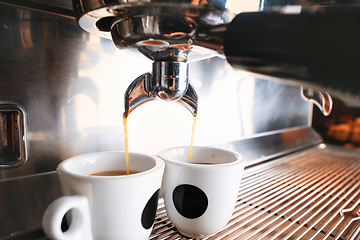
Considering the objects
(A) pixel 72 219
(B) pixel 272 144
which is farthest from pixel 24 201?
(B) pixel 272 144

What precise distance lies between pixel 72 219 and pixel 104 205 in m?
0.03

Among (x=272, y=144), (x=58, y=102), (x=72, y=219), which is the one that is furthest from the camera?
(x=272, y=144)

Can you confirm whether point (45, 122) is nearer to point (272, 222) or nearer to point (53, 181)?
point (53, 181)

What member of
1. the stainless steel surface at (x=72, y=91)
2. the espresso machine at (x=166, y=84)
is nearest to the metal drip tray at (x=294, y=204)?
the espresso machine at (x=166, y=84)

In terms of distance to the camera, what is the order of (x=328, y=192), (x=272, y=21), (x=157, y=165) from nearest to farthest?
(x=272, y=21) → (x=157, y=165) → (x=328, y=192)

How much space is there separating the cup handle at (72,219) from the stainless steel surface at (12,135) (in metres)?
0.12

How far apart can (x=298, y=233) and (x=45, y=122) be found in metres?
0.34

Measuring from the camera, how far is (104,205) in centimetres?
24

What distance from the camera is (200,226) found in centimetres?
30

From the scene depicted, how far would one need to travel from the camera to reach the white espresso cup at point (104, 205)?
220mm

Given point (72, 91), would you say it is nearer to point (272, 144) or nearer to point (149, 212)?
point (149, 212)

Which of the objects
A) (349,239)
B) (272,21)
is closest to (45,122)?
(272,21)

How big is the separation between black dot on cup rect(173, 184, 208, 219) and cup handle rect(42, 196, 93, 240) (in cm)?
10

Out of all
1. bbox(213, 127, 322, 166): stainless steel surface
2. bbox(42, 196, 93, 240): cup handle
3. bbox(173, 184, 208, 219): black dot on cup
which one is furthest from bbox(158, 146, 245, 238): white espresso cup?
bbox(213, 127, 322, 166): stainless steel surface
